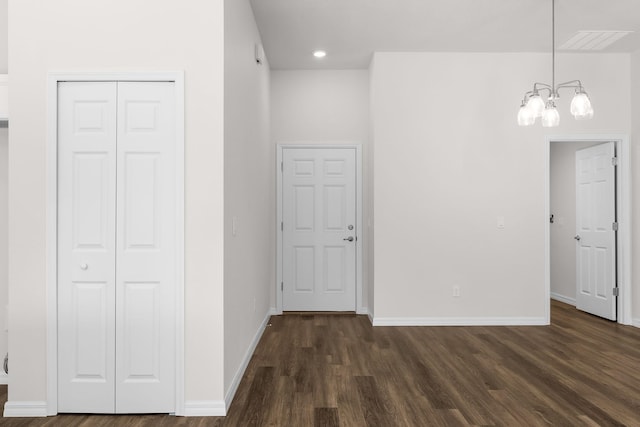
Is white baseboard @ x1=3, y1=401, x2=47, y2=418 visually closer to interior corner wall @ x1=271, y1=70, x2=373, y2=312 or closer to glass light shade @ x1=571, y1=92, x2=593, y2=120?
interior corner wall @ x1=271, y1=70, x2=373, y2=312

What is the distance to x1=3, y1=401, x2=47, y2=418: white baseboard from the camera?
2621mm

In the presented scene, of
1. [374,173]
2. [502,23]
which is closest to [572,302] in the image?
[374,173]

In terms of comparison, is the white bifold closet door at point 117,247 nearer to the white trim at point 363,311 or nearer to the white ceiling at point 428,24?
the white ceiling at point 428,24

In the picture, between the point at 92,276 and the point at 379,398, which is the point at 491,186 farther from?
the point at 92,276

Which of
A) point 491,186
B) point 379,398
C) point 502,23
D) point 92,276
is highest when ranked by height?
point 502,23

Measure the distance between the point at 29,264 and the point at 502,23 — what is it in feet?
14.7

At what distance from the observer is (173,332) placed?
2637 millimetres

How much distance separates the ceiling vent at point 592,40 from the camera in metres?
4.34

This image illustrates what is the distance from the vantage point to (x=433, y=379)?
3.20m

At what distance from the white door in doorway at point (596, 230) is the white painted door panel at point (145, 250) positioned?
16.2 feet

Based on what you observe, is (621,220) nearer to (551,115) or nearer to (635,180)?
(635,180)

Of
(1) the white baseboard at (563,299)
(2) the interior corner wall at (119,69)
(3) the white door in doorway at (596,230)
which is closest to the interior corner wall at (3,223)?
A: (2) the interior corner wall at (119,69)

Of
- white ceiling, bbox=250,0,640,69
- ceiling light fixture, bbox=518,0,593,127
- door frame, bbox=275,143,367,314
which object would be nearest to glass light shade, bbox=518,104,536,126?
ceiling light fixture, bbox=518,0,593,127

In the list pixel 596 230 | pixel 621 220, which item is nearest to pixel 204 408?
pixel 621 220
